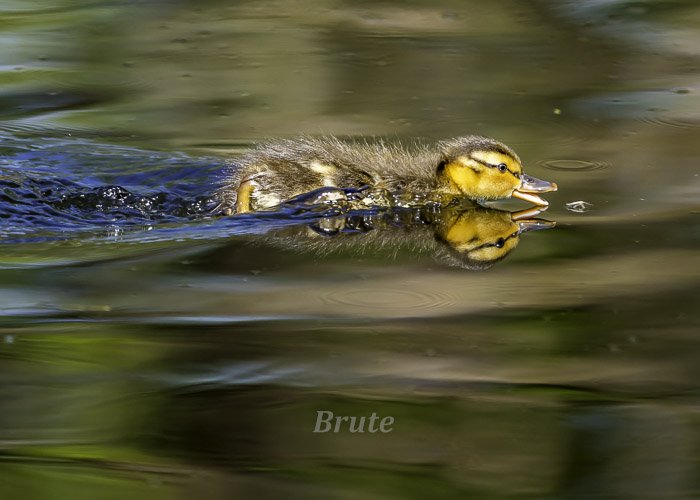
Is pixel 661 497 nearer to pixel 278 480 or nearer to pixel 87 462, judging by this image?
pixel 278 480

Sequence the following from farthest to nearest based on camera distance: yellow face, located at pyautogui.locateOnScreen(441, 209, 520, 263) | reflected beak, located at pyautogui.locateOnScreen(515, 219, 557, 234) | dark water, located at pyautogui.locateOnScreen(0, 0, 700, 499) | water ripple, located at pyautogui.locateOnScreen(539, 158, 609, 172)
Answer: water ripple, located at pyautogui.locateOnScreen(539, 158, 609, 172)
reflected beak, located at pyautogui.locateOnScreen(515, 219, 557, 234)
yellow face, located at pyautogui.locateOnScreen(441, 209, 520, 263)
dark water, located at pyautogui.locateOnScreen(0, 0, 700, 499)

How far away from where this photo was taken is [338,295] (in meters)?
3.93

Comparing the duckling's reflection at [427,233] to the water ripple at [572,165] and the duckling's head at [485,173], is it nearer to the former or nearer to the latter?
the duckling's head at [485,173]

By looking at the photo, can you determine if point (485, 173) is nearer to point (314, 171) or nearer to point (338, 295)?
point (314, 171)

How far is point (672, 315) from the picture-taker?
12.4 feet

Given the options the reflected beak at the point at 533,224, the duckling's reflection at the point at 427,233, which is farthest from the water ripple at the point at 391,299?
the reflected beak at the point at 533,224

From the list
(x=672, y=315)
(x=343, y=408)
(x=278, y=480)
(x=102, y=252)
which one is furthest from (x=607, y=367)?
(x=102, y=252)

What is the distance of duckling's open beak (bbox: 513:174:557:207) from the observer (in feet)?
17.2

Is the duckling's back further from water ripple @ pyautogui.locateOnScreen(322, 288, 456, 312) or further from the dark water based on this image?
water ripple @ pyautogui.locateOnScreen(322, 288, 456, 312)

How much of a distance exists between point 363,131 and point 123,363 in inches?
127

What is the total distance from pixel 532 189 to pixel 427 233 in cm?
63

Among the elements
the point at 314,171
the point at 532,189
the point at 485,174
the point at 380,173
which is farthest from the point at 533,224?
the point at 314,171

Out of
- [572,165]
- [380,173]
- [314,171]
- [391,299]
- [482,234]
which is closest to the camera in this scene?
[391,299]

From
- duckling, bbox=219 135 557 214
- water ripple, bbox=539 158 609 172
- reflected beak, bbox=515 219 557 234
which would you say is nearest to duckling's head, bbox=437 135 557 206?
duckling, bbox=219 135 557 214
